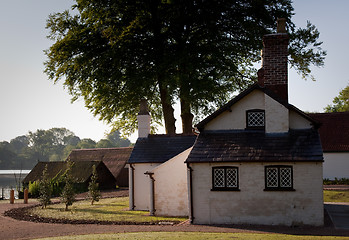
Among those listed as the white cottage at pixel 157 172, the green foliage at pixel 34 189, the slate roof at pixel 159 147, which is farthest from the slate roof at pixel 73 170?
the slate roof at pixel 159 147

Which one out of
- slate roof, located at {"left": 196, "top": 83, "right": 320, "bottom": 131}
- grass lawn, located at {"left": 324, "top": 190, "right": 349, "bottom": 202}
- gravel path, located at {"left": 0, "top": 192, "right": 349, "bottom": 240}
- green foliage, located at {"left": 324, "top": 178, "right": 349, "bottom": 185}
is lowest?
gravel path, located at {"left": 0, "top": 192, "right": 349, "bottom": 240}

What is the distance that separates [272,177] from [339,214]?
180 inches

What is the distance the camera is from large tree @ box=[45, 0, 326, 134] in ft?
107

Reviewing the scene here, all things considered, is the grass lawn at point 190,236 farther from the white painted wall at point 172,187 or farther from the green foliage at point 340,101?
the green foliage at point 340,101

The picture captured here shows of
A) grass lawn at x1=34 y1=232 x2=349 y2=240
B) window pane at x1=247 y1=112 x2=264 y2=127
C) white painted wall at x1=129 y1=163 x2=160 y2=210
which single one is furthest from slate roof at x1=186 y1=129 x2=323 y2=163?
white painted wall at x1=129 y1=163 x2=160 y2=210

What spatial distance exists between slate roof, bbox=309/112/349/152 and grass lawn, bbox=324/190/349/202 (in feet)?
36.8

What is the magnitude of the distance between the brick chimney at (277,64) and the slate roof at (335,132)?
785 inches

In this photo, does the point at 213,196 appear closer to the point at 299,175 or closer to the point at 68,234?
the point at 299,175

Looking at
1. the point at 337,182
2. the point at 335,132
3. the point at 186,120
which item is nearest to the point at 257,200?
the point at 186,120

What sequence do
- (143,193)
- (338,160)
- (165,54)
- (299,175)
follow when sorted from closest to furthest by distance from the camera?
(299,175)
(143,193)
(165,54)
(338,160)

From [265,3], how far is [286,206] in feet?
63.1

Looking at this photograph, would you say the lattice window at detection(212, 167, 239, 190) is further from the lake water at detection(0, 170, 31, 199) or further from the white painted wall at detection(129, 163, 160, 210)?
the lake water at detection(0, 170, 31, 199)

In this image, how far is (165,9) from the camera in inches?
1312

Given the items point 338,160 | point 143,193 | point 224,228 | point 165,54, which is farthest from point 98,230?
point 338,160
